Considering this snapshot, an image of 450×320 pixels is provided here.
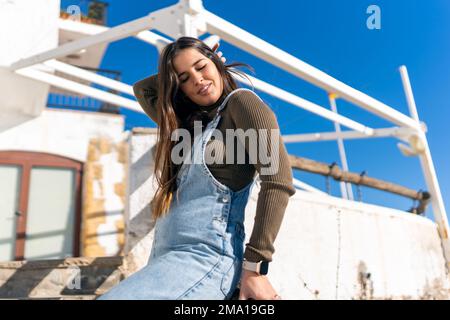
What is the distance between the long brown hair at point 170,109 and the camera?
1.54 meters

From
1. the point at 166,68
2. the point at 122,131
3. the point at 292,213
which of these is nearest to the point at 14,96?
the point at 122,131

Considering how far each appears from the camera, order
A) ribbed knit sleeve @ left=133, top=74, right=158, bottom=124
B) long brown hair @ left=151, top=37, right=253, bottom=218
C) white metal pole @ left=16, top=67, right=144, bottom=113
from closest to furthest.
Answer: long brown hair @ left=151, top=37, right=253, bottom=218
ribbed knit sleeve @ left=133, top=74, right=158, bottom=124
white metal pole @ left=16, top=67, right=144, bottom=113

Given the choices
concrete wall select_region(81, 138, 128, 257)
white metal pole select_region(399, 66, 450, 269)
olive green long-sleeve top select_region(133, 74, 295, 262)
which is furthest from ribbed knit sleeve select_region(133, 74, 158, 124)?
concrete wall select_region(81, 138, 128, 257)

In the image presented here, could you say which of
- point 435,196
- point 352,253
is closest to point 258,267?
point 352,253

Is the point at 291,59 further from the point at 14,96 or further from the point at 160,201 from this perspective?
the point at 14,96

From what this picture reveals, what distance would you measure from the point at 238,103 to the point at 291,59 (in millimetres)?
3793

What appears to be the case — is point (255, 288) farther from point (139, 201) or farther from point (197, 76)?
point (139, 201)

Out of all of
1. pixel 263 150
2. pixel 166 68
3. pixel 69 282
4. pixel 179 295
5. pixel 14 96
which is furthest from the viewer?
pixel 14 96

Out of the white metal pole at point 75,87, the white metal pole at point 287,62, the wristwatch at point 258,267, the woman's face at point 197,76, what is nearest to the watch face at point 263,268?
the wristwatch at point 258,267

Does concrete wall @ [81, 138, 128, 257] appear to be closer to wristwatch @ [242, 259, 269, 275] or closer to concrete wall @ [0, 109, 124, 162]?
concrete wall @ [0, 109, 124, 162]

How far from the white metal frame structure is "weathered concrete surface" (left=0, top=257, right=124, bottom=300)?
216 cm

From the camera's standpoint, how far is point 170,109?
1.60 meters

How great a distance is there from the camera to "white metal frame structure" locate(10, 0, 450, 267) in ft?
13.4

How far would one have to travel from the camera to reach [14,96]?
7.60 m
